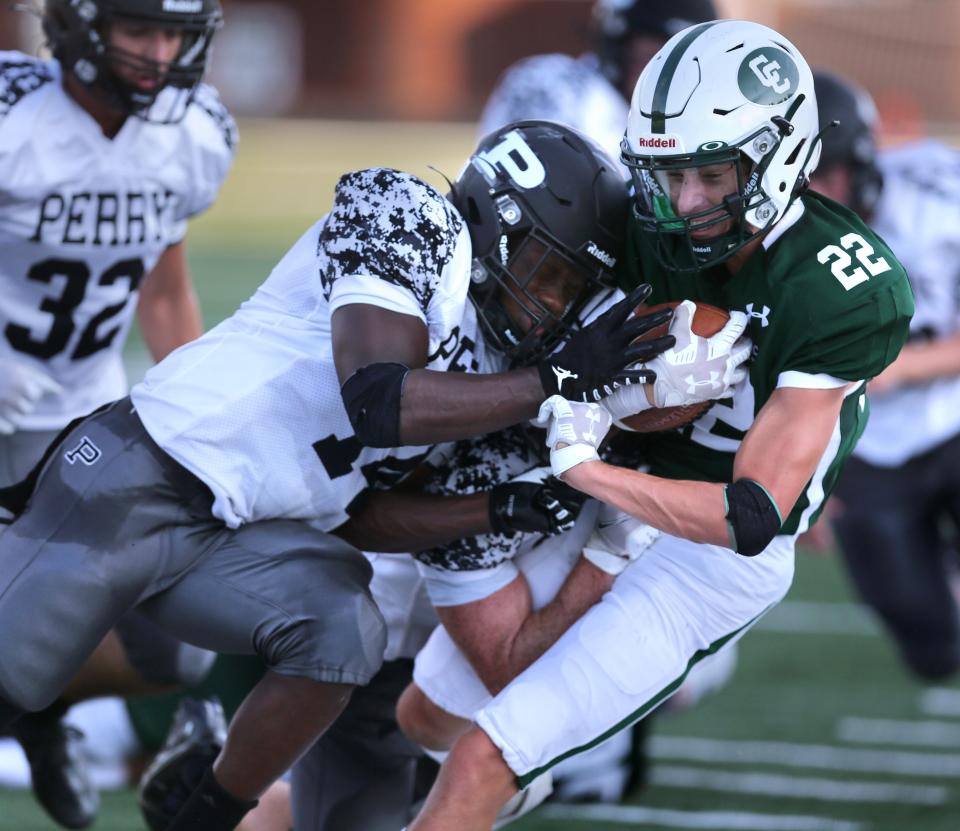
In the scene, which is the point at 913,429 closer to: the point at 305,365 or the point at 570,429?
the point at 570,429

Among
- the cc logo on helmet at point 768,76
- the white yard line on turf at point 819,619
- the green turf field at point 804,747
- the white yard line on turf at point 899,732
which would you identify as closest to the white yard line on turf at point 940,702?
the green turf field at point 804,747

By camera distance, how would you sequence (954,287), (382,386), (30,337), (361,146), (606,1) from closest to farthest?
(382,386)
(30,337)
(954,287)
(606,1)
(361,146)

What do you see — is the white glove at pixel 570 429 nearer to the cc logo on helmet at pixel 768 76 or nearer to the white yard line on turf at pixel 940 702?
the cc logo on helmet at pixel 768 76

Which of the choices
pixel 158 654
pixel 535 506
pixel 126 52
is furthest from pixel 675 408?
pixel 126 52

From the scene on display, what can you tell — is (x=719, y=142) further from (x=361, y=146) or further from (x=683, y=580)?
(x=361, y=146)

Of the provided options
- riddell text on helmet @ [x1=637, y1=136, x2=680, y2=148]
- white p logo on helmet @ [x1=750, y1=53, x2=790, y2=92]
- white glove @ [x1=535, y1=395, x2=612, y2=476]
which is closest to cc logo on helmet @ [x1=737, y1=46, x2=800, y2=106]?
white p logo on helmet @ [x1=750, y1=53, x2=790, y2=92]

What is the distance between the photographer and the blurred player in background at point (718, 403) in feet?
9.85

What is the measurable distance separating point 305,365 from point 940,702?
3408 mm

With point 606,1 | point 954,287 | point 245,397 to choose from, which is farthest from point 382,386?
point 606,1

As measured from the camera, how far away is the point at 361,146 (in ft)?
70.0

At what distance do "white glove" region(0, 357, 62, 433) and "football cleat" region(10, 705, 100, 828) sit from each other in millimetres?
712

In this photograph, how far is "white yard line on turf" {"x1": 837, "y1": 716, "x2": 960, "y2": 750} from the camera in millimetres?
5324

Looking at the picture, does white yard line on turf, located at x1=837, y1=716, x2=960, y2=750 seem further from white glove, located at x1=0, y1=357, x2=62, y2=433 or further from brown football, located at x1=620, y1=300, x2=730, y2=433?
white glove, located at x1=0, y1=357, x2=62, y2=433

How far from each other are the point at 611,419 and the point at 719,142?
546 millimetres
